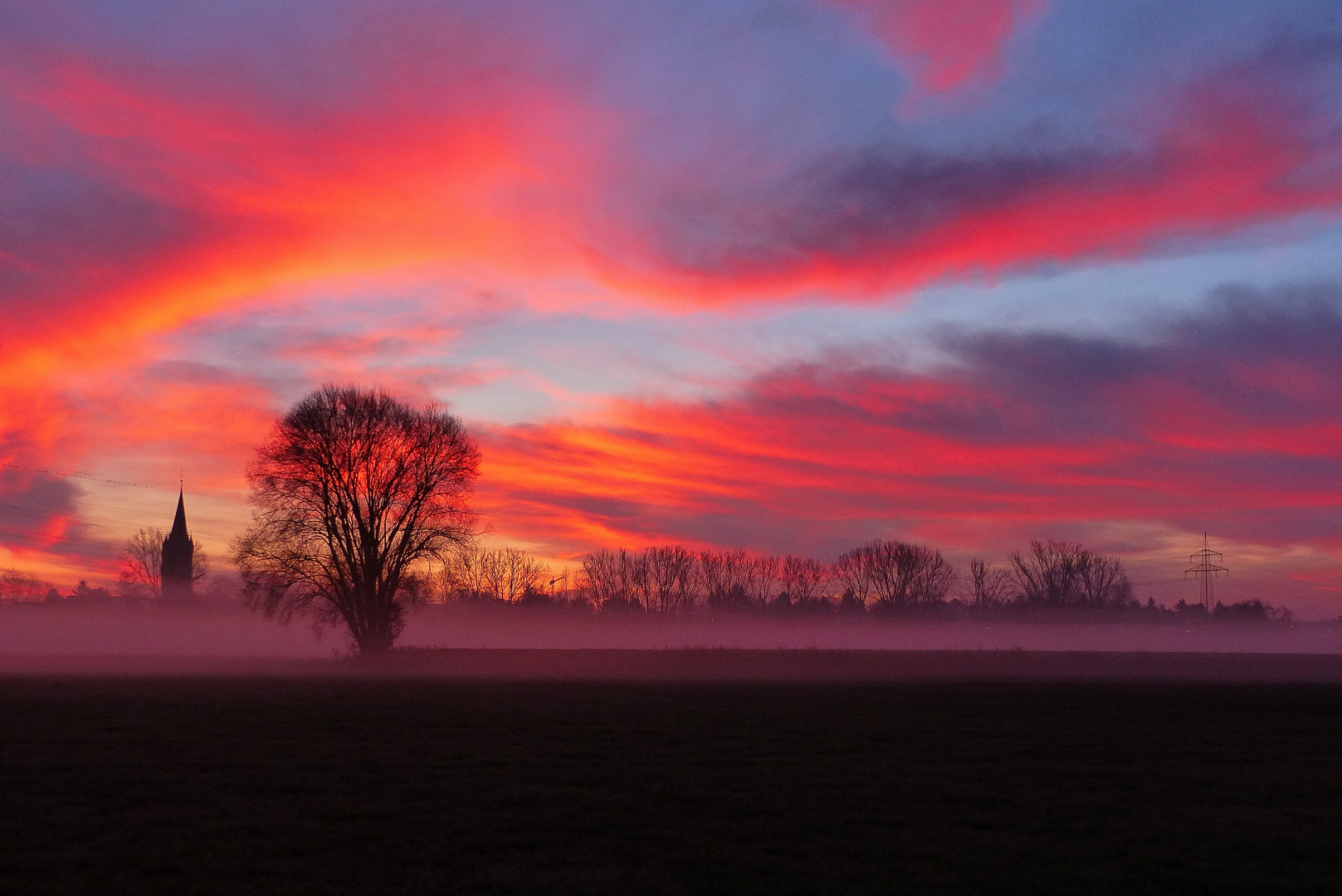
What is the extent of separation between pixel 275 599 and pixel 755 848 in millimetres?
58210

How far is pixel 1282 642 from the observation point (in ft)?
468

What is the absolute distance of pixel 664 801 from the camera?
53.0 feet

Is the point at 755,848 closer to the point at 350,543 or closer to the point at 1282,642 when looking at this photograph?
the point at 350,543

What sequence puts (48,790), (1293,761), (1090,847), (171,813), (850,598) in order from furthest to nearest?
1. (850,598)
2. (1293,761)
3. (48,790)
4. (171,813)
5. (1090,847)

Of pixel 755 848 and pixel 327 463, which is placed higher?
pixel 327 463

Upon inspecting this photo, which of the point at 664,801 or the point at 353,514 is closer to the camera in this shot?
the point at 664,801

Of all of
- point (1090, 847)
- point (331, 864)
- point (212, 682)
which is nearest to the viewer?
point (331, 864)

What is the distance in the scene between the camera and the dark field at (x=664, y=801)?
11914 millimetres

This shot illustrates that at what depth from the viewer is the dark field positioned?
1191 centimetres

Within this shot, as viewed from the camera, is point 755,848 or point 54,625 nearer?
point 755,848

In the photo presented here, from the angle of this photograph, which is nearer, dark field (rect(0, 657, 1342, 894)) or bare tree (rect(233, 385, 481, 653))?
dark field (rect(0, 657, 1342, 894))

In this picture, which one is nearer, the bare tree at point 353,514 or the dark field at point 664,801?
the dark field at point 664,801

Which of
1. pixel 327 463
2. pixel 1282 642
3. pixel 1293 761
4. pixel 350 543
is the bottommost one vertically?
pixel 1282 642

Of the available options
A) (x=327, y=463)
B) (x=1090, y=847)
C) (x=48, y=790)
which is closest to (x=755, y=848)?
(x=1090, y=847)
